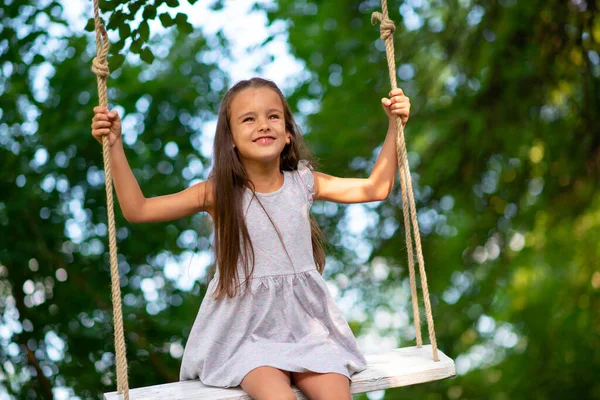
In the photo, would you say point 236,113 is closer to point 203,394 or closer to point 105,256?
point 203,394

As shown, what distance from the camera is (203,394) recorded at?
1867mm

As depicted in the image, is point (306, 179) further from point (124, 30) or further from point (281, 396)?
point (124, 30)

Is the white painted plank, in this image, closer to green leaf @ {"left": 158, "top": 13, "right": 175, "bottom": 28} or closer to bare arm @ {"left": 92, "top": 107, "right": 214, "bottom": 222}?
bare arm @ {"left": 92, "top": 107, "right": 214, "bottom": 222}

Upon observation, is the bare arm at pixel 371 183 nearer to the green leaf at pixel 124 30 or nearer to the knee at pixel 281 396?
the knee at pixel 281 396

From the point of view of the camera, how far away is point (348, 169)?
437cm

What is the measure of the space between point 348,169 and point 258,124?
2.27 metres

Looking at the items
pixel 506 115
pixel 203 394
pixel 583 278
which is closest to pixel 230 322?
pixel 203 394

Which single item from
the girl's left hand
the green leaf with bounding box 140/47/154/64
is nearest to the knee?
the girl's left hand

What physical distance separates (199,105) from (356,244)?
1.29 metres

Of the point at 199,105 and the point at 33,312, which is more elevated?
the point at 199,105

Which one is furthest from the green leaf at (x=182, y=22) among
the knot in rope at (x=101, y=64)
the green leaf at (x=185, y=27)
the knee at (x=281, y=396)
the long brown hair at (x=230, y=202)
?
the knee at (x=281, y=396)

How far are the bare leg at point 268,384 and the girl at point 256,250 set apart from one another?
15mm

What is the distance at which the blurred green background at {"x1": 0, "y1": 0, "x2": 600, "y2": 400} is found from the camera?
371 centimetres

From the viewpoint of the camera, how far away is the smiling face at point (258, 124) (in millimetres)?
2117
